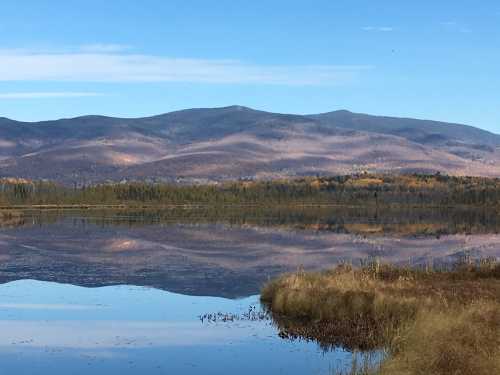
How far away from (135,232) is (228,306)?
2399 inches

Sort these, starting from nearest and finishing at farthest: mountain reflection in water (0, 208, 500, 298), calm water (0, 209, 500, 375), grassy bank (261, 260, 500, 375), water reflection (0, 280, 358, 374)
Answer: grassy bank (261, 260, 500, 375)
water reflection (0, 280, 358, 374)
calm water (0, 209, 500, 375)
mountain reflection in water (0, 208, 500, 298)

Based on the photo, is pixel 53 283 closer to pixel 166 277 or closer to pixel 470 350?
pixel 166 277

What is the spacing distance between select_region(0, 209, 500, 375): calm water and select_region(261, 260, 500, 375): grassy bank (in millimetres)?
1429

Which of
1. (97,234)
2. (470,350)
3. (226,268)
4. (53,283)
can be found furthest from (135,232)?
(470,350)

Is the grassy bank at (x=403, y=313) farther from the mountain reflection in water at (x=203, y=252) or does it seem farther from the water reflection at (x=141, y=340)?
the mountain reflection in water at (x=203, y=252)

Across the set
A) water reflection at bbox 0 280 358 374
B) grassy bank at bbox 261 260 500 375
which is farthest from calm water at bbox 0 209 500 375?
grassy bank at bbox 261 260 500 375

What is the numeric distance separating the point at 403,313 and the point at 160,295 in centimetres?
1587

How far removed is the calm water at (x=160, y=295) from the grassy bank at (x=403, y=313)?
56.3 inches

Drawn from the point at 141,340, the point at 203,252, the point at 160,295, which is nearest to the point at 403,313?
the point at 141,340

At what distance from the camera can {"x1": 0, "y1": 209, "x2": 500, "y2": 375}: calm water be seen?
1001 inches

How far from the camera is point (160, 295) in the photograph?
133 feet

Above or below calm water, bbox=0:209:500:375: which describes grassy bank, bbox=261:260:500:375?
above

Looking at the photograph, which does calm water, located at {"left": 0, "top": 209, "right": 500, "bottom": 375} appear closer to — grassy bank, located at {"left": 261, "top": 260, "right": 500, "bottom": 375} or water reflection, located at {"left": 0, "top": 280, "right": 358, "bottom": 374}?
water reflection, located at {"left": 0, "top": 280, "right": 358, "bottom": 374}

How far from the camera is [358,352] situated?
25391 millimetres
